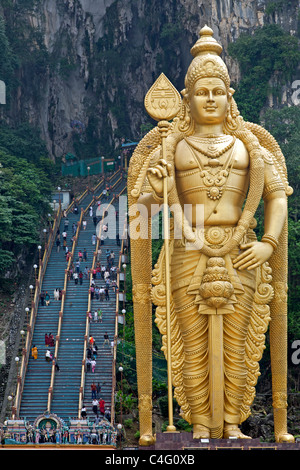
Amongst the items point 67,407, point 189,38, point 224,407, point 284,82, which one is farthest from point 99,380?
point 189,38

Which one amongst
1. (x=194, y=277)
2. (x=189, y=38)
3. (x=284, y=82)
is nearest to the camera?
(x=194, y=277)

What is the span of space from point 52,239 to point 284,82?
12.1 meters

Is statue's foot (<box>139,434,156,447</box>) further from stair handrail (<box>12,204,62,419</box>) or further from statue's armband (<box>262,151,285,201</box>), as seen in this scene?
stair handrail (<box>12,204,62,419</box>)

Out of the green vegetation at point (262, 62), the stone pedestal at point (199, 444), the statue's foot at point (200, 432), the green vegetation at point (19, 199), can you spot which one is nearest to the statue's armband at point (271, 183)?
the statue's foot at point (200, 432)

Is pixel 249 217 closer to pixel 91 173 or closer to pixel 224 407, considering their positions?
pixel 224 407

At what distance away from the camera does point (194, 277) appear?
15.8m

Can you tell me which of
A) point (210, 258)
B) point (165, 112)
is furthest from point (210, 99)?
point (210, 258)

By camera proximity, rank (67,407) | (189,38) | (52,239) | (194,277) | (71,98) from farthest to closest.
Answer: (71,98) → (189,38) → (52,239) → (67,407) → (194,277)

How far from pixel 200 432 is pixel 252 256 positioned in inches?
98.5

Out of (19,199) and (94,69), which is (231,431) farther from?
(94,69)

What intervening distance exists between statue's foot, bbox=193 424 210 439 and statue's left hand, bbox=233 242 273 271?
7.37 ft

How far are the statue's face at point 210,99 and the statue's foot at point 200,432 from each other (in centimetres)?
427

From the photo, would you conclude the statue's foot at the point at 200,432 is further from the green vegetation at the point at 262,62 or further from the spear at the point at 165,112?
the green vegetation at the point at 262,62

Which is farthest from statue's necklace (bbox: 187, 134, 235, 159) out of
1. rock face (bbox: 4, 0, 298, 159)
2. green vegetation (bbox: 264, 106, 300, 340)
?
rock face (bbox: 4, 0, 298, 159)
